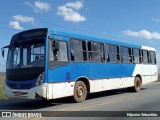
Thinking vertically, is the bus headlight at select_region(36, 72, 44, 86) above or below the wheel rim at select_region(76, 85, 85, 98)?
above

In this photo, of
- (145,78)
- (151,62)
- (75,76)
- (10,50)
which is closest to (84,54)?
(75,76)

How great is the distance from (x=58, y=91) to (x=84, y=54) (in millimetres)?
2870

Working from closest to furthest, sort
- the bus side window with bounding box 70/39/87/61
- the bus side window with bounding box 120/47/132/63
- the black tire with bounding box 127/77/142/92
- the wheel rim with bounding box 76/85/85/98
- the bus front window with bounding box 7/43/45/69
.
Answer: the bus front window with bounding box 7/43/45/69, the bus side window with bounding box 70/39/87/61, the wheel rim with bounding box 76/85/85/98, the bus side window with bounding box 120/47/132/63, the black tire with bounding box 127/77/142/92

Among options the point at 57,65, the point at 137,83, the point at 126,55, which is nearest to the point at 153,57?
the point at 137,83

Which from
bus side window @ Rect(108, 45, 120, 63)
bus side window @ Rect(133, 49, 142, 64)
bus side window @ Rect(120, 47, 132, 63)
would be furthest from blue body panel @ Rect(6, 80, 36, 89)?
bus side window @ Rect(133, 49, 142, 64)

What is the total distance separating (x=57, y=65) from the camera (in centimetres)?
1361

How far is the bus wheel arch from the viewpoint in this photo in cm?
1484

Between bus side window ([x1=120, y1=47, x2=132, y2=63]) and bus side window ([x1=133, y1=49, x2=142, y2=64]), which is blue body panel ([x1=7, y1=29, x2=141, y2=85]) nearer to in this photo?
bus side window ([x1=120, y1=47, x2=132, y2=63])

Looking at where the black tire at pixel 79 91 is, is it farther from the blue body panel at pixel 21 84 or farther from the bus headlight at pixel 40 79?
the blue body panel at pixel 21 84

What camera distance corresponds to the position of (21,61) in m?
13.7

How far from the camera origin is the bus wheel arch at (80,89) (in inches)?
584

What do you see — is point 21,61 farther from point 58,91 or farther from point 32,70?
point 58,91

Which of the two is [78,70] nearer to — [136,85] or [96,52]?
[96,52]

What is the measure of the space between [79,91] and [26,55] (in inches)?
117
